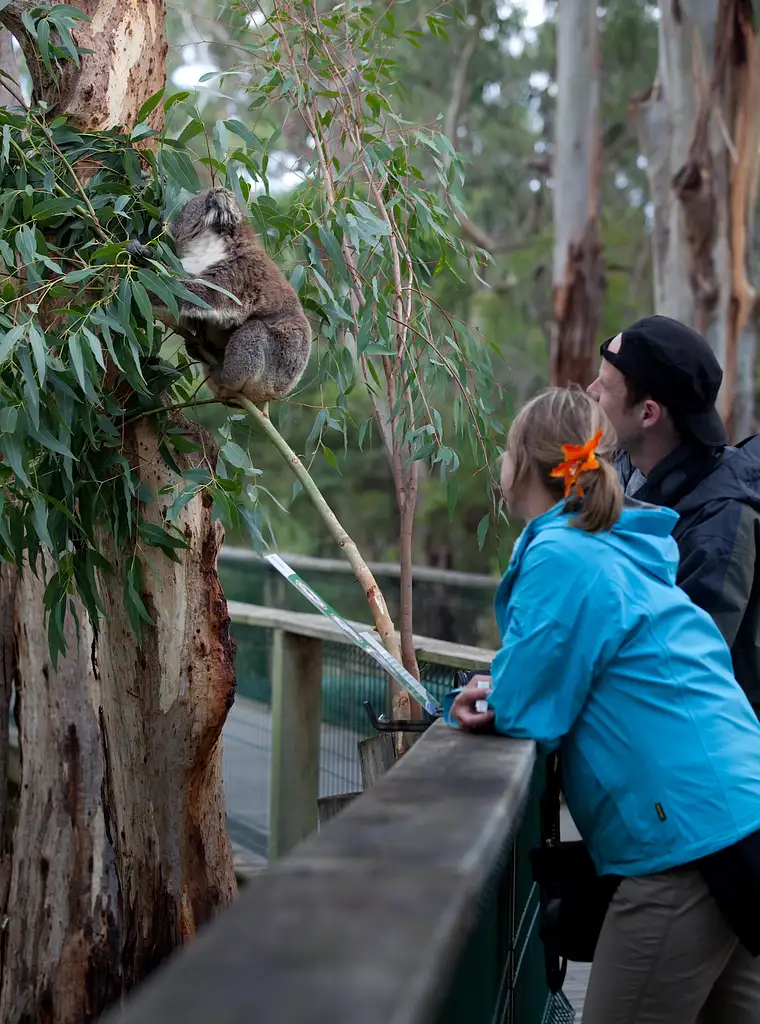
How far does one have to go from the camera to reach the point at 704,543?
1.83 metres

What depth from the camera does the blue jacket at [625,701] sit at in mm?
1470

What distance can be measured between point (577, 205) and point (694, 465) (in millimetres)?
8284

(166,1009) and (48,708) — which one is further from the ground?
(166,1009)

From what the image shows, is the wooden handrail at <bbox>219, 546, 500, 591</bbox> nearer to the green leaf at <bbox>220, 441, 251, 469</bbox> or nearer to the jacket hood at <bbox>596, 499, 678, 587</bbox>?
the green leaf at <bbox>220, 441, 251, 469</bbox>

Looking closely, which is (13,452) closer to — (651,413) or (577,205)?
(651,413)

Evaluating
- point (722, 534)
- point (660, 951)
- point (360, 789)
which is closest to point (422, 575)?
point (360, 789)

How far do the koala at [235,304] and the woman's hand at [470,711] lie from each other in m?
1.37

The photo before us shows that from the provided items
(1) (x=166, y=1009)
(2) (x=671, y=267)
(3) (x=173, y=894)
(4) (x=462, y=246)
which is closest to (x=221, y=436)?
(4) (x=462, y=246)

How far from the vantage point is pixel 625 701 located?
1.52 metres

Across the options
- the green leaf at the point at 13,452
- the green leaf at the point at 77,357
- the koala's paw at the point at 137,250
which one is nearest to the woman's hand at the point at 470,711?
the green leaf at the point at 77,357

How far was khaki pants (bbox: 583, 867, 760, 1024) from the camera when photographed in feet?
4.97

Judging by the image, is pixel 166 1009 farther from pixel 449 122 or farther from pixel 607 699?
pixel 449 122

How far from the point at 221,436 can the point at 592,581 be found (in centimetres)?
162

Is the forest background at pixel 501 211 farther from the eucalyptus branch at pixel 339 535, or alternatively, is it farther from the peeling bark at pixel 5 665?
the eucalyptus branch at pixel 339 535
